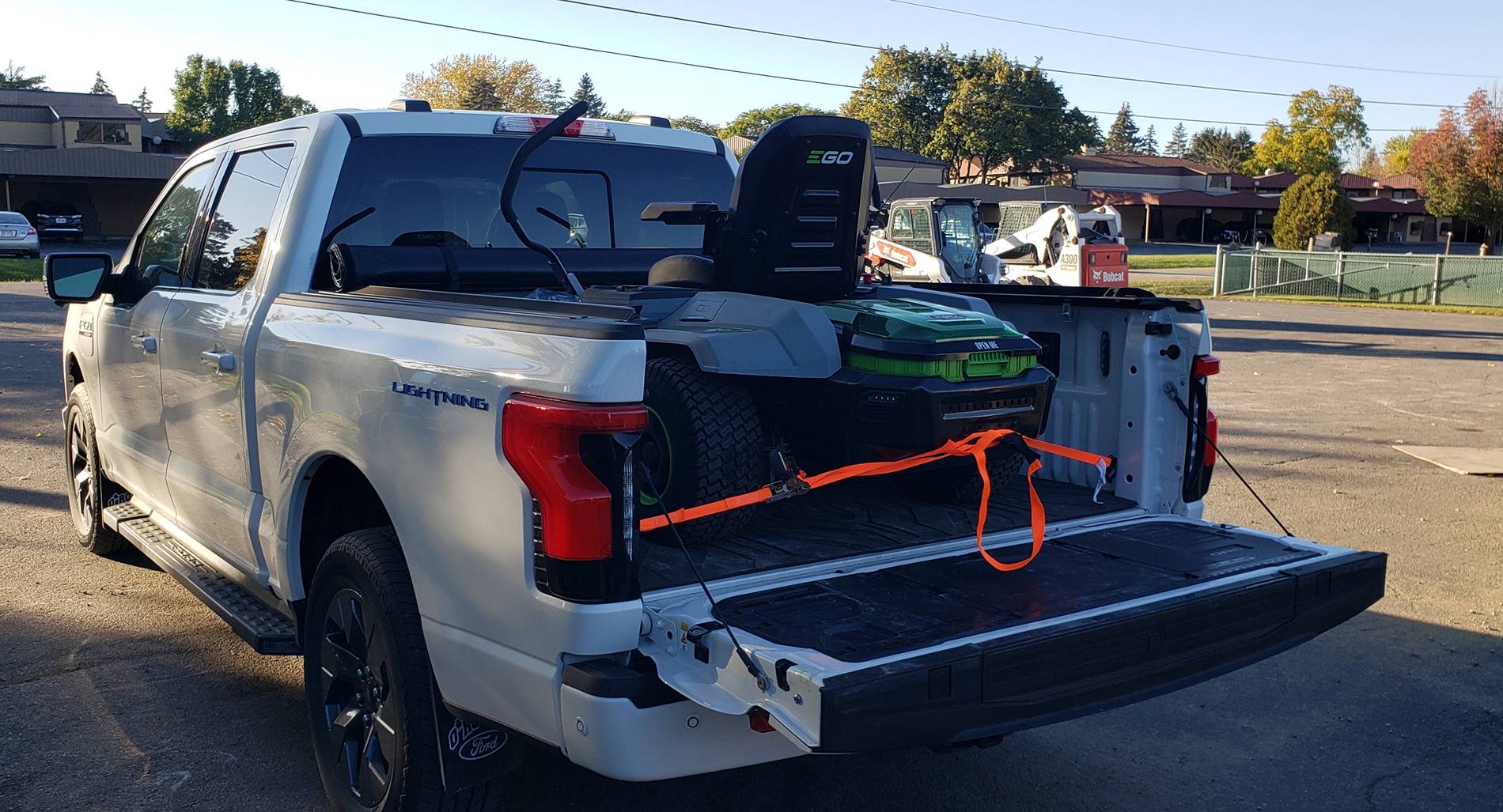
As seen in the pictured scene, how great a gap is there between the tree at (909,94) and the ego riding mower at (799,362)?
80.0m

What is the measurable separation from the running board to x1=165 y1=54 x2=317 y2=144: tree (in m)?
94.8

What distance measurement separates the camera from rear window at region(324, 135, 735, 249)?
14.6 feet

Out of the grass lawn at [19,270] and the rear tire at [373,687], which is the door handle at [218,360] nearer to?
the rear tire at [373,687]

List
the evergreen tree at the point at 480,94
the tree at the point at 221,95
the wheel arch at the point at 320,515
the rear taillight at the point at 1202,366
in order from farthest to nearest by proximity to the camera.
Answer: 1. the tree at the point at 221,95
2. the evergreen tree at the point at 480,94
3. the rear taillight at the point at 1202,366
4. the wheel arch at the point at 320,515

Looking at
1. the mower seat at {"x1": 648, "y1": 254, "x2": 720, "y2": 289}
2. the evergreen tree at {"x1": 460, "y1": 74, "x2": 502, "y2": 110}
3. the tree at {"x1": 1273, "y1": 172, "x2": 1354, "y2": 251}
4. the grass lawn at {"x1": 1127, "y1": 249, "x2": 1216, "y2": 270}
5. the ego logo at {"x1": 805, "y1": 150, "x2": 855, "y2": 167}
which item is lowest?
the grass lawn at {"x1": 1127, "y1": 249, "x2": 1216, "y2": 270}

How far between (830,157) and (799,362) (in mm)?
909

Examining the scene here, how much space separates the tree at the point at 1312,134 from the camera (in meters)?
97.5

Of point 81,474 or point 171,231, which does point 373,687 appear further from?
point 81,474

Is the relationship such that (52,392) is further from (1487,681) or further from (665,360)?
(1487,681)

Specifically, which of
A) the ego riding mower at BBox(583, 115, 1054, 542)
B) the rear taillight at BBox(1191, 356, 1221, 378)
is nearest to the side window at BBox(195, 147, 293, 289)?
the ego riding mower at BBox(583, 115, 1054, 542)

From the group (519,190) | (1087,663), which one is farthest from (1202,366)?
(519,190)

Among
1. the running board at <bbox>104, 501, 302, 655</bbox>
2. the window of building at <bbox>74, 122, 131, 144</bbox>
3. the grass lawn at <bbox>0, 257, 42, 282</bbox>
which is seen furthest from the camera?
the window of building at <bbox>74, 122, 131, 144</bbox>

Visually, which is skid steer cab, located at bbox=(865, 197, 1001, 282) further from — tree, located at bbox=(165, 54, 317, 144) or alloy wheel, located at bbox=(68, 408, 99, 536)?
tree, located at bbox=(165, 54, 317, 144)

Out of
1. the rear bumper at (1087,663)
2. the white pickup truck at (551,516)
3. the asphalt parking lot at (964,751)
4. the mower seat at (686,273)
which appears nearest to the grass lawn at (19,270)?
the asphalt parking lot at (964,751)
